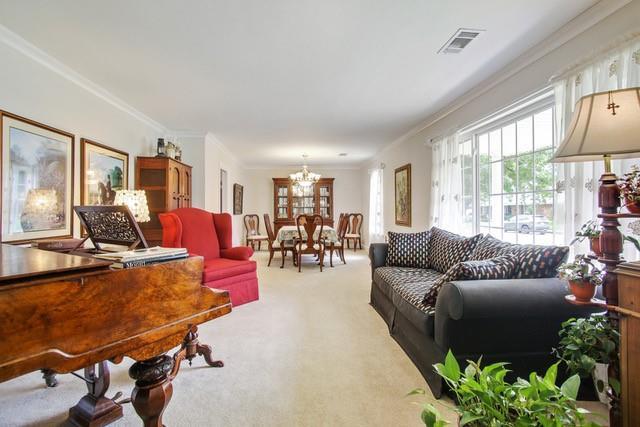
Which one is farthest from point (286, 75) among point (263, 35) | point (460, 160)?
point (460, 160)

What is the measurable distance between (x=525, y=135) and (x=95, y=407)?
144 inches

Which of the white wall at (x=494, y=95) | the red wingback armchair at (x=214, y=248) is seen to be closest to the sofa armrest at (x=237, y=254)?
the red wingback armchair at (x=214, y=248)

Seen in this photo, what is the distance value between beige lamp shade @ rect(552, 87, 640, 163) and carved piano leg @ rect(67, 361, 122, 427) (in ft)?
8.35

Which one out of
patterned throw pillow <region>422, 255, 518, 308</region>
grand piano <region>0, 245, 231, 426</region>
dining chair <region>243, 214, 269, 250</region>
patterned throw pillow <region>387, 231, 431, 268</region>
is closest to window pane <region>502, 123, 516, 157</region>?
patterned throw pillow <region>387, 231, 431, 268</region>

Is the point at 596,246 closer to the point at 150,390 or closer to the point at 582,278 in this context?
the point at 582,278

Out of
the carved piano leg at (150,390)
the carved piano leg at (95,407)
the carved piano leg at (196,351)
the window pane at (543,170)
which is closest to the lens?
the carved piano leg at (150,390)

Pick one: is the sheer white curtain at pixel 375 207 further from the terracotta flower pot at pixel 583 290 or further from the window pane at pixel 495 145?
the terracotta flower pot at pixel 583 290

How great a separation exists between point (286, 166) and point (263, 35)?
6.53 m

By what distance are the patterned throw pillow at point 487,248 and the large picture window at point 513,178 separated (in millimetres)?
390

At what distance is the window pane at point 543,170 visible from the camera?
242 centimetres

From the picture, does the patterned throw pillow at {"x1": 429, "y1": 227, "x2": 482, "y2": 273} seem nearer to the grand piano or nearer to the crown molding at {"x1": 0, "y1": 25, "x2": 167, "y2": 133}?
the grand piano

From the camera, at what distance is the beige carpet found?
5.31 ft

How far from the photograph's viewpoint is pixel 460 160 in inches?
143

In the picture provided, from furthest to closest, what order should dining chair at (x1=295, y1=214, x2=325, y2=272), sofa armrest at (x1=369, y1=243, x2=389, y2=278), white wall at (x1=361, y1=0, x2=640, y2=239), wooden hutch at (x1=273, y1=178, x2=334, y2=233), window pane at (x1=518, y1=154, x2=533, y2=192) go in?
wooden hutch at (x1=273, y1=178, x2=334, y2=233) < dining chair at (x1=295, y1=214, x2=325, y2=272) < sofa armrest at (x1=369, y1=243, x2=389, y2=278) < window pane at (x1=518, y1=154, x2=533, y2=192) < white wall at (x1=361, y1=0, x2=640, y2=239)
